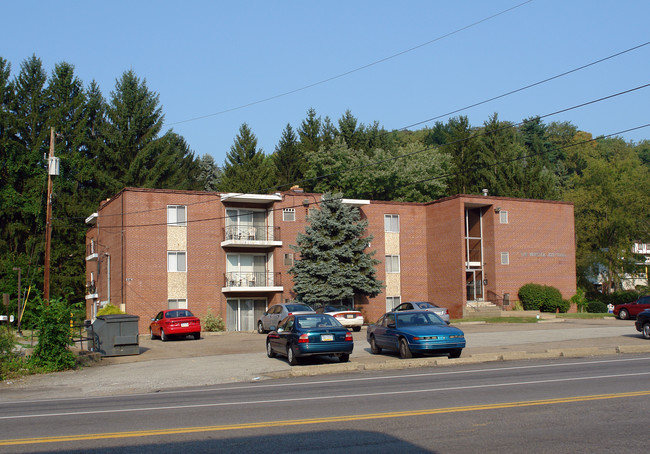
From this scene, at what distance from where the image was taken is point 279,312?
3238cm

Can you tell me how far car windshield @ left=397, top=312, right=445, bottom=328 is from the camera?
20094mm

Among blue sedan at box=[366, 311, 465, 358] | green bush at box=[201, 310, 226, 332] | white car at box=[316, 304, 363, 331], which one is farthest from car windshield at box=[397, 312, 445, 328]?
green bush at box=[201, 310, 226, 332]

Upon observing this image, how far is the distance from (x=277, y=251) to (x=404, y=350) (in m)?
24.4

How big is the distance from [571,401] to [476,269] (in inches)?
1477

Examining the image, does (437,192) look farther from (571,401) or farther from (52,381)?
(571,401)

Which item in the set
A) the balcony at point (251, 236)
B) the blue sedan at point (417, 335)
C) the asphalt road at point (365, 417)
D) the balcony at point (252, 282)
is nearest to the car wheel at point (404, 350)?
the blue sedan at point (417, 335)

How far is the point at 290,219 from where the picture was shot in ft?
144

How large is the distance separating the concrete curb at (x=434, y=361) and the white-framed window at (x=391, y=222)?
27.1 m

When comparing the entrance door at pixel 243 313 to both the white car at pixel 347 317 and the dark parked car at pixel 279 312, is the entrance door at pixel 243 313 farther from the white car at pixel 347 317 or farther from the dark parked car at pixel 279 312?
the white car at pixel 347 317

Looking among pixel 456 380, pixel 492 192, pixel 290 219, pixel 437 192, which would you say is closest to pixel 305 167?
pixel 437 192

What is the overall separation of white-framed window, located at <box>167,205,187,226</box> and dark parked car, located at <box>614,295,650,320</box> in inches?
1075

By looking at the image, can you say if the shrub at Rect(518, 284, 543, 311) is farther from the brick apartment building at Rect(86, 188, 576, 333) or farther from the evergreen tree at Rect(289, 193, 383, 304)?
the evergreen tree at Rect(289, 193, 383, 304)

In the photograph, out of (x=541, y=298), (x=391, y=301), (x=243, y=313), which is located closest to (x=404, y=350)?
(x=243, y=313)

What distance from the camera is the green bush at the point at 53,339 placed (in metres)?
21.0
